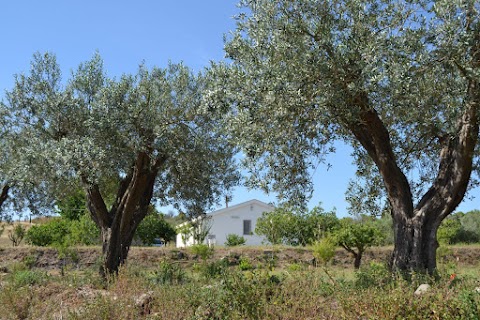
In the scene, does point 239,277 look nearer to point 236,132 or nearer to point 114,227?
point 236,132

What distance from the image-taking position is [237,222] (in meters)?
48.1

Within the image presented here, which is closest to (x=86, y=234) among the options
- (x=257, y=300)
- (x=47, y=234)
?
(x=47, y=234)

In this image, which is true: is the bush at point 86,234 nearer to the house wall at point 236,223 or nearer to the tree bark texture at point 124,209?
the house wall at point 236,223

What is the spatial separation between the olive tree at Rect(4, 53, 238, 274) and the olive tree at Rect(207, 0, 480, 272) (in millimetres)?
3675

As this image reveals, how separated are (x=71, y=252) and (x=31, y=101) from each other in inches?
475

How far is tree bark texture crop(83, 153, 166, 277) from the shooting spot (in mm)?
17766

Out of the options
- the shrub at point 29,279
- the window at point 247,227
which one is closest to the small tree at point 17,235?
the window at point 247,227

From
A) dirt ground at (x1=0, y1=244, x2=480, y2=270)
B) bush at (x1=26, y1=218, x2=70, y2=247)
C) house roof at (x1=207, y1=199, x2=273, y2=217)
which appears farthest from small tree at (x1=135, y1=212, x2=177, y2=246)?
dirt ground at (x1=0, y1=244, x2=480, y2=270)

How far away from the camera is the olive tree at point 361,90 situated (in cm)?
1035

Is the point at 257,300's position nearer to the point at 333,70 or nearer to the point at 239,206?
the point at 333,70

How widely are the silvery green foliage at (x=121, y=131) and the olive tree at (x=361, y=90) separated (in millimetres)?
3856

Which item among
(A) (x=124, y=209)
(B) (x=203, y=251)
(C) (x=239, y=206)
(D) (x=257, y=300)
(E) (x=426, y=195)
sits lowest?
(D) (x=257, y=300)

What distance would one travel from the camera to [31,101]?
1948 cm

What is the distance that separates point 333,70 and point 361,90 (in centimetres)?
79
